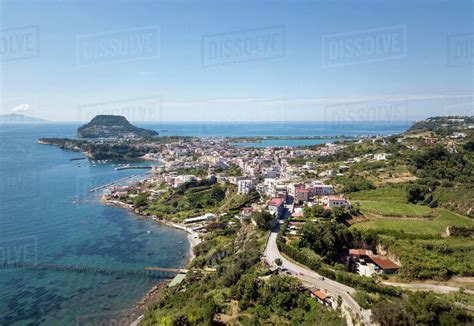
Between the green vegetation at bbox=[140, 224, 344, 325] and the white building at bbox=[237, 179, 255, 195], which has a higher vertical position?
the white building at bbox=[237, 179, 255, 195]

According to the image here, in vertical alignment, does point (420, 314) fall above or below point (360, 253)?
above

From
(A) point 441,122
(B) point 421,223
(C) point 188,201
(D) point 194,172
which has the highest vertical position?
(A) point 441,122

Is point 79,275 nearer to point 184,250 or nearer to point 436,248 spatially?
point 184,250

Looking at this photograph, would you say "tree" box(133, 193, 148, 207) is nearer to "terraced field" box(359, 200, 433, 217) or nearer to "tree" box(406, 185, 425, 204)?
"terraced field" box(359, 200, 433, 217)

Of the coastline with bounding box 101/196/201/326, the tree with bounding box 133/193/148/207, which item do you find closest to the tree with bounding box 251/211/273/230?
the coastline with bounding box 101/196/201/326

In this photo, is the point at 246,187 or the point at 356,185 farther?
the point at 246,187

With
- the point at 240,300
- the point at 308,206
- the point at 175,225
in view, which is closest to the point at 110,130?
the point at 175,225

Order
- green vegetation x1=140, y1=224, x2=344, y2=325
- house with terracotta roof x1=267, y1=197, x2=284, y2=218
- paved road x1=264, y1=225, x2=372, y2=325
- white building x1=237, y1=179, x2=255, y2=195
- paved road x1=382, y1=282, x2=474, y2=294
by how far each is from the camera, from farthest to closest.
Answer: white building x1=237, y1=179, x2=255, y2=195
house with terracotta roof x1=267, y1=197, x2=284, y2=218
paved road x1=382, y1=282, x2=474, y2=294
green vegetation x1=140, y1=224, x2=344, y2=325
paved road x1=264, y1=225, x2=372, y2=325

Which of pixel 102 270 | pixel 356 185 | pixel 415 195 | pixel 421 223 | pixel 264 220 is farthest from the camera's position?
pixel 356 185

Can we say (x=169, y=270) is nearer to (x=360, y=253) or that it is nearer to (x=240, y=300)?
(x=240, y=300)
